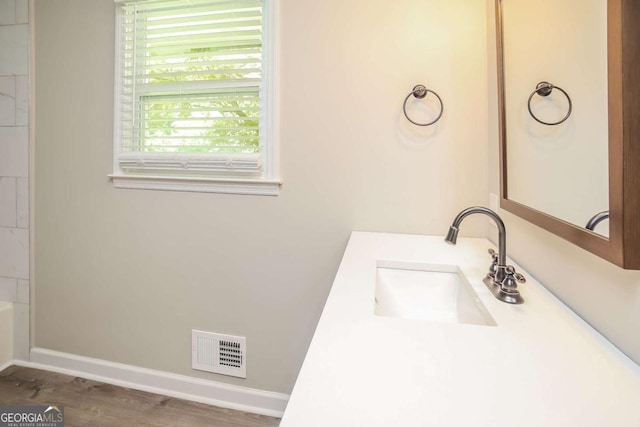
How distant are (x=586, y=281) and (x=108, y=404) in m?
2.15

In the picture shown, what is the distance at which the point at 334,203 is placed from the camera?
1.58m

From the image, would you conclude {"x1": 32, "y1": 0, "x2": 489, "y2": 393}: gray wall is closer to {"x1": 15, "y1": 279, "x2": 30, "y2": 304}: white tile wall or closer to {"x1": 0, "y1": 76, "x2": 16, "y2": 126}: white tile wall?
{"x1": 15, "y1": 279, "x2": 30, "y2": 304}: white tile wall

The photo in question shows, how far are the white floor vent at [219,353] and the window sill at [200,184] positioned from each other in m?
0.79

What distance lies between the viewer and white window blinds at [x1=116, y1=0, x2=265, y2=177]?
1642 mm

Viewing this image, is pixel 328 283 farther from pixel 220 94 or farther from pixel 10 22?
pixel 10 22

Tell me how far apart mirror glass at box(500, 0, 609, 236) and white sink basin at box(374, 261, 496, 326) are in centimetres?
36

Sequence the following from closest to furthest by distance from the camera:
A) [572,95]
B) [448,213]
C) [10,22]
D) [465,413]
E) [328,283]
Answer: [465,413]
[572,95]
[448,213]
[328,283]
[10,22]

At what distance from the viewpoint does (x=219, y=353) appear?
5.67 ft

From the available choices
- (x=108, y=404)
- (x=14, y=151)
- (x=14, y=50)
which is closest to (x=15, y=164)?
(x=14, y=151)

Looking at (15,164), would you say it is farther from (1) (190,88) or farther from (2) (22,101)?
(1) (190,88)

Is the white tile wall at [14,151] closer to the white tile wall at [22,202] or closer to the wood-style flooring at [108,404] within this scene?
the white tile wall at [22,202]

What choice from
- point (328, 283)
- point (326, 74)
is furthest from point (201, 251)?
point (326, 74)

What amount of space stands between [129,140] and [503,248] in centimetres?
191

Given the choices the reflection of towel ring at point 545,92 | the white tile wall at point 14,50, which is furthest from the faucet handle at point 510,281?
the white tile wall at point 14,50
